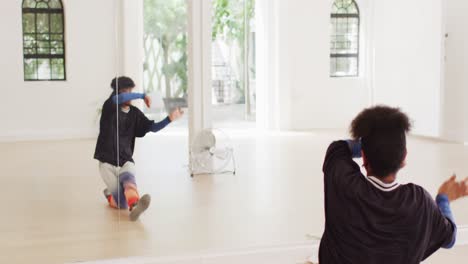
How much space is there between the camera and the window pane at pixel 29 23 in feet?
11.4

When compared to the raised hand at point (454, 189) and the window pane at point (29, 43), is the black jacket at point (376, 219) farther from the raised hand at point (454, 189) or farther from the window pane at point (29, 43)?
the window pane at point (29, 43)

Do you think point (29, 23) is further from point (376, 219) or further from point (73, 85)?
point (376, 219)

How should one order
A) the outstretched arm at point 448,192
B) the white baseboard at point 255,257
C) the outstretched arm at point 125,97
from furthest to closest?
1. the outstretched arm at point 125,97
2. the white baseboard at point 255,257
3. the outstretched arm at point 448,192

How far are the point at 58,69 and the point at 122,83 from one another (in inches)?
14.6

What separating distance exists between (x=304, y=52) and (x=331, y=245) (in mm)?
2299

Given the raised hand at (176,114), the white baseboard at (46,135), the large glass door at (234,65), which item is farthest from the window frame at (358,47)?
the white baseboard at (46,135)

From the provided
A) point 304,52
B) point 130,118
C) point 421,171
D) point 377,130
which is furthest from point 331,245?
point 421,171

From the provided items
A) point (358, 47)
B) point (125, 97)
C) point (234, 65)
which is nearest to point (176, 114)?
point (125, 97)

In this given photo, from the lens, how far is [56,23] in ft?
11.6

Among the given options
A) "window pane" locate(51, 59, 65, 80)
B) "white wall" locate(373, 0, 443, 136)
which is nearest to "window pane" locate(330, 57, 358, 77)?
"white wall" locate(373, 0, 443, 136)

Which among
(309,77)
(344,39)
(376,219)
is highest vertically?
(344,39)

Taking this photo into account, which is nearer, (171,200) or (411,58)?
(171,200)

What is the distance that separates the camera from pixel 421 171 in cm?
443

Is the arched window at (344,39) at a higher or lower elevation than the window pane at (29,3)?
lower
